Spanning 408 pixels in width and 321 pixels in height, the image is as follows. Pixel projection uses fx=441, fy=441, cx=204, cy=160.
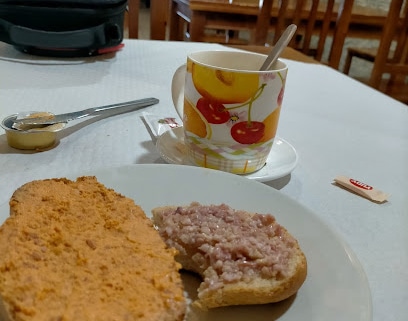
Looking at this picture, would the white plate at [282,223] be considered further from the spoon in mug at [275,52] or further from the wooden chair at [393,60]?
the wooden chair at [393,60]

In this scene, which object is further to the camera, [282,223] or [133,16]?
[133,16]

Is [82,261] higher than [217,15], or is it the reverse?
[82,261]

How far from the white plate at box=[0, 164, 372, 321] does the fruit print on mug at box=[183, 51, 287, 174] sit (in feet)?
0.20

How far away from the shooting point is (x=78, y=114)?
2.51 ft

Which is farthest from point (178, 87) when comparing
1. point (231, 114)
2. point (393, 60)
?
point (393, 60)

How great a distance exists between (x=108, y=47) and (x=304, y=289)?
0.95 meters

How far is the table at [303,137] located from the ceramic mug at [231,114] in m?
0.08

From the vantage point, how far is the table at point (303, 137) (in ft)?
1.81

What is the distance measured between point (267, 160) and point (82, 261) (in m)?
0.37

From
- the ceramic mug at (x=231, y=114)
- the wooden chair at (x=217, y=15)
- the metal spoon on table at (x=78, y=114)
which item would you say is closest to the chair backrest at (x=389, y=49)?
the wooden chair at (x=217, y=15)

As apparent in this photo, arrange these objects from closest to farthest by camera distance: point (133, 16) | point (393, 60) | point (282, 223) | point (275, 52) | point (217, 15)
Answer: point (282, 223) → point (275, 52) → point (133, 16) → point (393, 60) → point (217, 15)

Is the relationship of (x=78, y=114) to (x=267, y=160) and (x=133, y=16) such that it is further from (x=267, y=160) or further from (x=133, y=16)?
(x=133, y=16)

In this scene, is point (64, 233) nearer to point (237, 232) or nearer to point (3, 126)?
point (237, 232)

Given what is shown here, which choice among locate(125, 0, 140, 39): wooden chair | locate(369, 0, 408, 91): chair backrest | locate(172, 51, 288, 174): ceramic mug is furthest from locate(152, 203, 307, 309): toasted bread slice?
locate(369, 0, 408, 91): chair backrest
